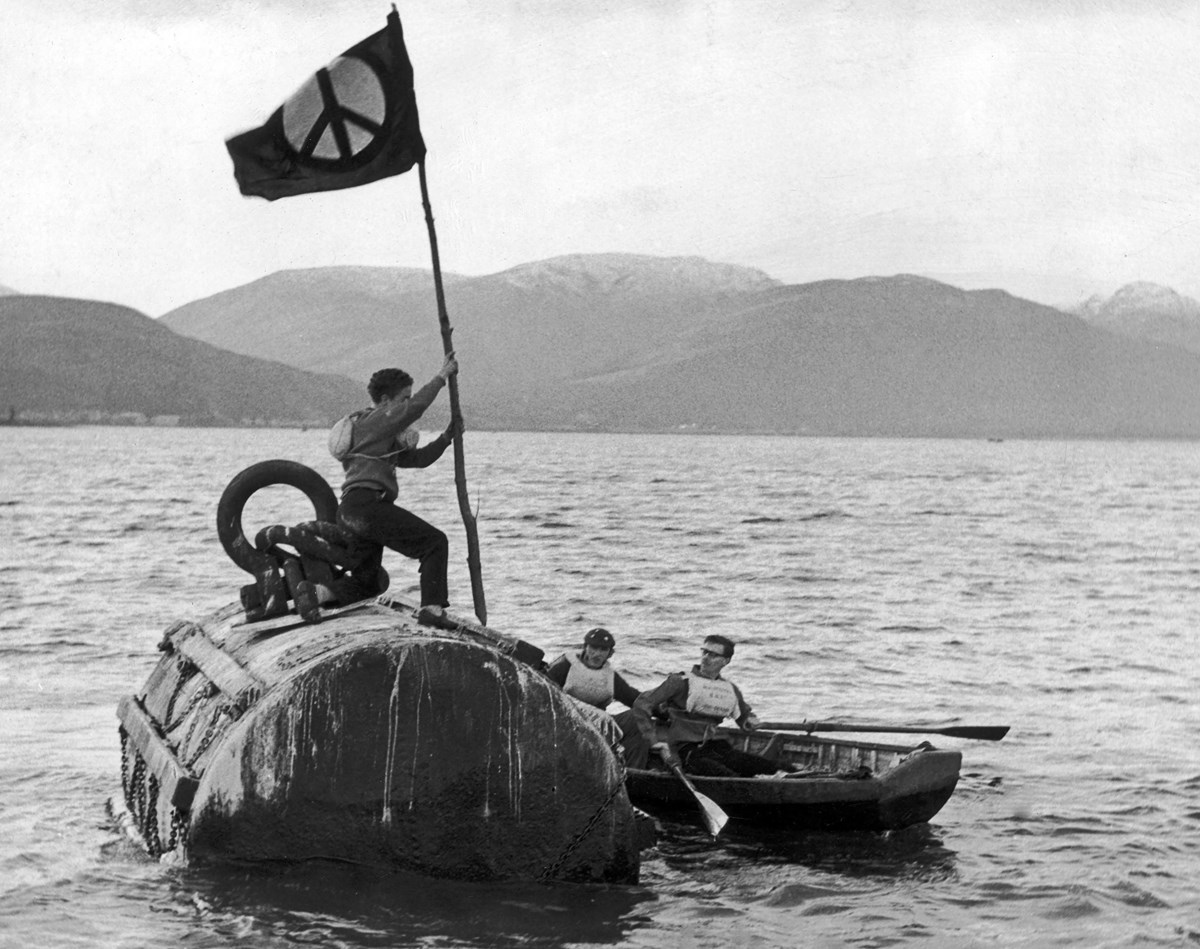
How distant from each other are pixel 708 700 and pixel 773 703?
669cm

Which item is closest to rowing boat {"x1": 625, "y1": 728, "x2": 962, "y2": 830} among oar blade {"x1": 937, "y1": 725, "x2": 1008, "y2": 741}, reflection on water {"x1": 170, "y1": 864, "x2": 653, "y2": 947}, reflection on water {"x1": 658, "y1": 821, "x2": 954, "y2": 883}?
reflection on water {"x1": 658, "y1": 821, "x2": 954, "y2": 883}

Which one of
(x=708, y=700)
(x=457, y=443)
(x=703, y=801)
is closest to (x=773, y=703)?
(x=708, y=700)

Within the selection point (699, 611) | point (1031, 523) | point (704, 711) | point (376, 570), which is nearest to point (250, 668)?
point (376, 570)

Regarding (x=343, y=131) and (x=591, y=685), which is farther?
(x=591, y=685)

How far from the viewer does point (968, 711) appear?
20984 mm

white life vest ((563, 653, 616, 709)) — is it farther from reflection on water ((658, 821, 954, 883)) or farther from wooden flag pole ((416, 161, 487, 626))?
wooden flag pole ((416, 161, 487, 626))

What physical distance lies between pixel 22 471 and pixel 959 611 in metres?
75.1

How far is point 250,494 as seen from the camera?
11984 millimetres

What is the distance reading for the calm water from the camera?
10.5 meters

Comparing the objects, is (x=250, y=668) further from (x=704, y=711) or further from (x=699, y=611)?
(x=699, y=611)

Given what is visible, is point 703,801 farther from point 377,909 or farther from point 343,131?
point 343,131

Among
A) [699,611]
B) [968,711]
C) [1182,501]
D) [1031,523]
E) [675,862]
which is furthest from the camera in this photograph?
[1182,501]

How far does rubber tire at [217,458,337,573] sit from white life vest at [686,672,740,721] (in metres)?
3.79

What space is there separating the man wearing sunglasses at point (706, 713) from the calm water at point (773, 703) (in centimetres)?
84
